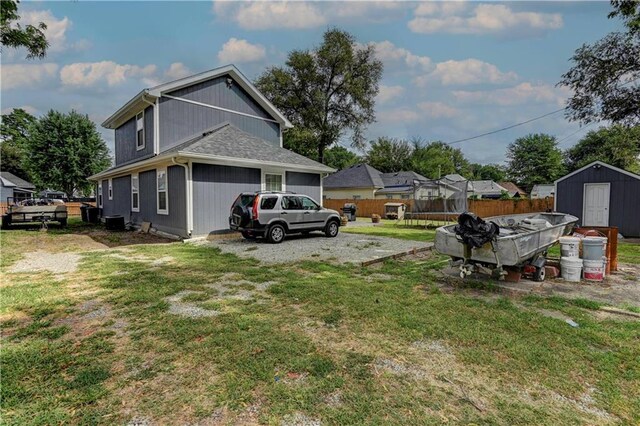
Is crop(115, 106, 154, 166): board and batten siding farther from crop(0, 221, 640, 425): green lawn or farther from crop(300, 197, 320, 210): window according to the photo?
crop(0, 221, 640, 425): green lawn

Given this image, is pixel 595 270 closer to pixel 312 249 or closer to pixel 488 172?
pixel 312 249

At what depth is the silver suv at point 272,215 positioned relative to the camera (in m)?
9.46

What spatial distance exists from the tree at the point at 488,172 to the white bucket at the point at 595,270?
222 ft

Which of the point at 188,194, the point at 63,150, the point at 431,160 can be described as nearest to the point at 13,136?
the point at 63,150

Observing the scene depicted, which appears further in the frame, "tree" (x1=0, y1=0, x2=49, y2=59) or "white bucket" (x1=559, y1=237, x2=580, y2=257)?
"tree" (x1=0, y1=0, x2=49, y2=59)

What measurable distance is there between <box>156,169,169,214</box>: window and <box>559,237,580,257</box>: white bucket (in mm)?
11874

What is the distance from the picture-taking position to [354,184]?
32.6m

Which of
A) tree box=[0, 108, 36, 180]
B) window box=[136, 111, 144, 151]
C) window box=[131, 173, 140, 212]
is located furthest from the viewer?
tree box=[0, 108, 36, 180]

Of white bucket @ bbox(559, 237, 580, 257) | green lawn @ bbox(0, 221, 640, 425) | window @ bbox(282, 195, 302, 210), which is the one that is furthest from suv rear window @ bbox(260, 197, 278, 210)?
white bucket @ bbox(559, 237, 580, 257)

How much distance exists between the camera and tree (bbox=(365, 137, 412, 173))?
48.8 meters

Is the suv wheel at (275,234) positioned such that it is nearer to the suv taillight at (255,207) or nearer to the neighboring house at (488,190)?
the suv taillight at (255,207)

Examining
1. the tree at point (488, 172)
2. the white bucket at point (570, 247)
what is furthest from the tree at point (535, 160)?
the white bucket at point (570, 247)

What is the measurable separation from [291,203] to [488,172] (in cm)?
7276

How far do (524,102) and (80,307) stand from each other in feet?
89.2
